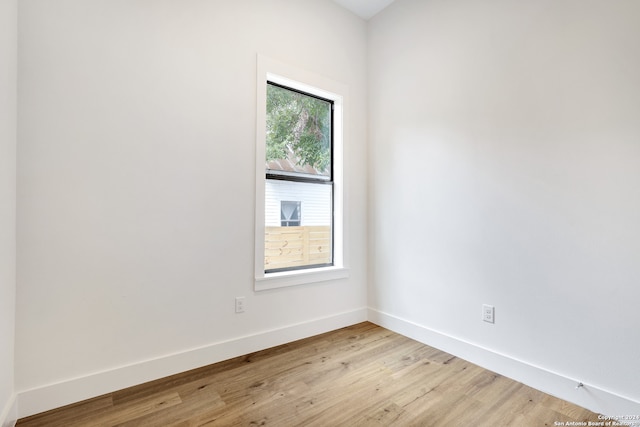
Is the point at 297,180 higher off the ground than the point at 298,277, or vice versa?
the point at 297,180

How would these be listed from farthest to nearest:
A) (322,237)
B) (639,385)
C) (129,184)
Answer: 1. (322,237)
2. (129,184)
3. (639,385)

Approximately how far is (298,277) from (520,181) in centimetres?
177

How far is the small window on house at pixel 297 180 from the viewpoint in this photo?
260 cm

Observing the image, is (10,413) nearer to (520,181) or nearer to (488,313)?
(488,313)

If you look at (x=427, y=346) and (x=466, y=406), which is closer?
(x=466, y=406)

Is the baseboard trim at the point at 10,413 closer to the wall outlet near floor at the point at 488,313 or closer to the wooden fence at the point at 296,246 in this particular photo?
the wooden fence at the point at 296,246

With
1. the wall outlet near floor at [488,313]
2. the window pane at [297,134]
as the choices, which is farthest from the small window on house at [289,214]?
the wall outlet near floor at [488,313]

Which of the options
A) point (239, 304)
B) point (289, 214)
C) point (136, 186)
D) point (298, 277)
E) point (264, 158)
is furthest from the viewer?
point (289, 214)

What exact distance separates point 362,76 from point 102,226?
2.60 metres

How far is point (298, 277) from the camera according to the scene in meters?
2.59

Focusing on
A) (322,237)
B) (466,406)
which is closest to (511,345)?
(466,406)

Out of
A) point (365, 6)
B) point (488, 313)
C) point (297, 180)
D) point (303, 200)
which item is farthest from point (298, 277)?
point (365, 6)

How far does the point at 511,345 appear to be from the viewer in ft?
6.68

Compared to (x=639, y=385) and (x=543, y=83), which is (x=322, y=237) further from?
(x=639, y=385)
